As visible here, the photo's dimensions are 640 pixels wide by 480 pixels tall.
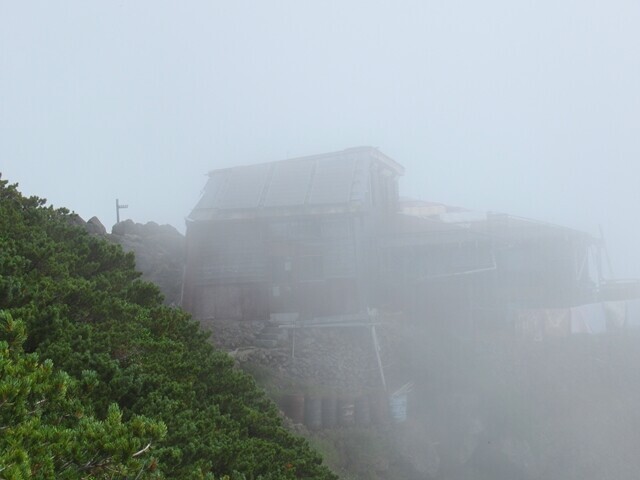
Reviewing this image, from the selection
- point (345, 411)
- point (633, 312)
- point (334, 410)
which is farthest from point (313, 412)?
point (633, 312)

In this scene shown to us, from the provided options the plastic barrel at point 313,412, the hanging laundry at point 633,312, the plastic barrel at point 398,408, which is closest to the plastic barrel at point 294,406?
the plastic barrel at point 313,412

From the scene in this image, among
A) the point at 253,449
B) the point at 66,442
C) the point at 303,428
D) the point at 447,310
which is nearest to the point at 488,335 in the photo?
the point at 447,310

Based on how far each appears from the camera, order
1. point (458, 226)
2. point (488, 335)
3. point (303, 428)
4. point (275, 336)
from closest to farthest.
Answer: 1. point (303, 428)
2. point (275, 336)
3. point (488, 335)
4. point (458, 226)

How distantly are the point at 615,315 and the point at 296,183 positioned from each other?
54.8ft

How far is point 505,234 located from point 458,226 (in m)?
2.26

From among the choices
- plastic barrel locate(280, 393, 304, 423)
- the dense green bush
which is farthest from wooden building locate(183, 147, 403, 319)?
the dense green bush

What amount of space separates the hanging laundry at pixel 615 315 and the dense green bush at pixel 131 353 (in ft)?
82.6

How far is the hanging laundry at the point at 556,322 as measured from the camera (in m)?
24.7

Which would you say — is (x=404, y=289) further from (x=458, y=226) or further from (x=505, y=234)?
(x=505, y=234)

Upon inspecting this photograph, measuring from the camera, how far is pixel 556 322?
24.9 meters

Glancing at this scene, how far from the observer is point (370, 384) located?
19.1 metres

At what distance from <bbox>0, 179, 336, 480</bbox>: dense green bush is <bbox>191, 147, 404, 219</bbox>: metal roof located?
14683 millimetres

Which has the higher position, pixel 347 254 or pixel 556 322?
pixel 347 254

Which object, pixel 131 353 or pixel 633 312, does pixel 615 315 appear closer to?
pixel 633 312
